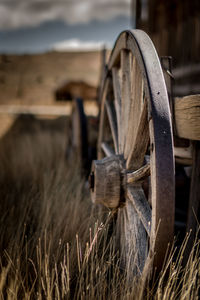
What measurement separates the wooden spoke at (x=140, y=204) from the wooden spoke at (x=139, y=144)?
0.14 m

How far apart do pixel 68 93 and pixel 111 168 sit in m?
15.9

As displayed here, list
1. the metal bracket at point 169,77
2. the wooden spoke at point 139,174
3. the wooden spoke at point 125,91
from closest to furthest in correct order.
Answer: the wooden spoke at point 139,174
the metal bracket at point 169,77
the wooden spoke at point 125,91

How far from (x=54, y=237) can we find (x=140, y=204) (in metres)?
0.72

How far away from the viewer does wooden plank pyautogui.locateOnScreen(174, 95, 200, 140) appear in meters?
1.40

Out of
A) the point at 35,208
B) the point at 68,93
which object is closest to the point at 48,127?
the point at 35,208

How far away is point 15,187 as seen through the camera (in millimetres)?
3215

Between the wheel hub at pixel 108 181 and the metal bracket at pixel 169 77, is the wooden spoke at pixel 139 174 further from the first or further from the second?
the metal bracket at pixel 169 77

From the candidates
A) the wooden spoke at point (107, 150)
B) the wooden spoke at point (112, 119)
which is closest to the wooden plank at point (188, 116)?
the wooden spoke at point (112, 119)

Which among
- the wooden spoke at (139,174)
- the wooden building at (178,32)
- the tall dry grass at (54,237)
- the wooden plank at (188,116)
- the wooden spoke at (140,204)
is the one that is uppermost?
the wooden building at (178,32)

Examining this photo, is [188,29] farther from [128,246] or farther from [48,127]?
[128,246]

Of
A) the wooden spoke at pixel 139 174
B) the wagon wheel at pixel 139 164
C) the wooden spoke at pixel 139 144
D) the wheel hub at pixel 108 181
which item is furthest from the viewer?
the wheel hub at pixel 108 181

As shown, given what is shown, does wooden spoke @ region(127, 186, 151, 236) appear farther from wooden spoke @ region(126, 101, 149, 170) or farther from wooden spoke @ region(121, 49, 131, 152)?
wooden spoke @ region(121, 49, 131, 152)

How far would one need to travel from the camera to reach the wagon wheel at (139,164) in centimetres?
116

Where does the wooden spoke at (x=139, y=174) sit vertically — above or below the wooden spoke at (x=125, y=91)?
below
